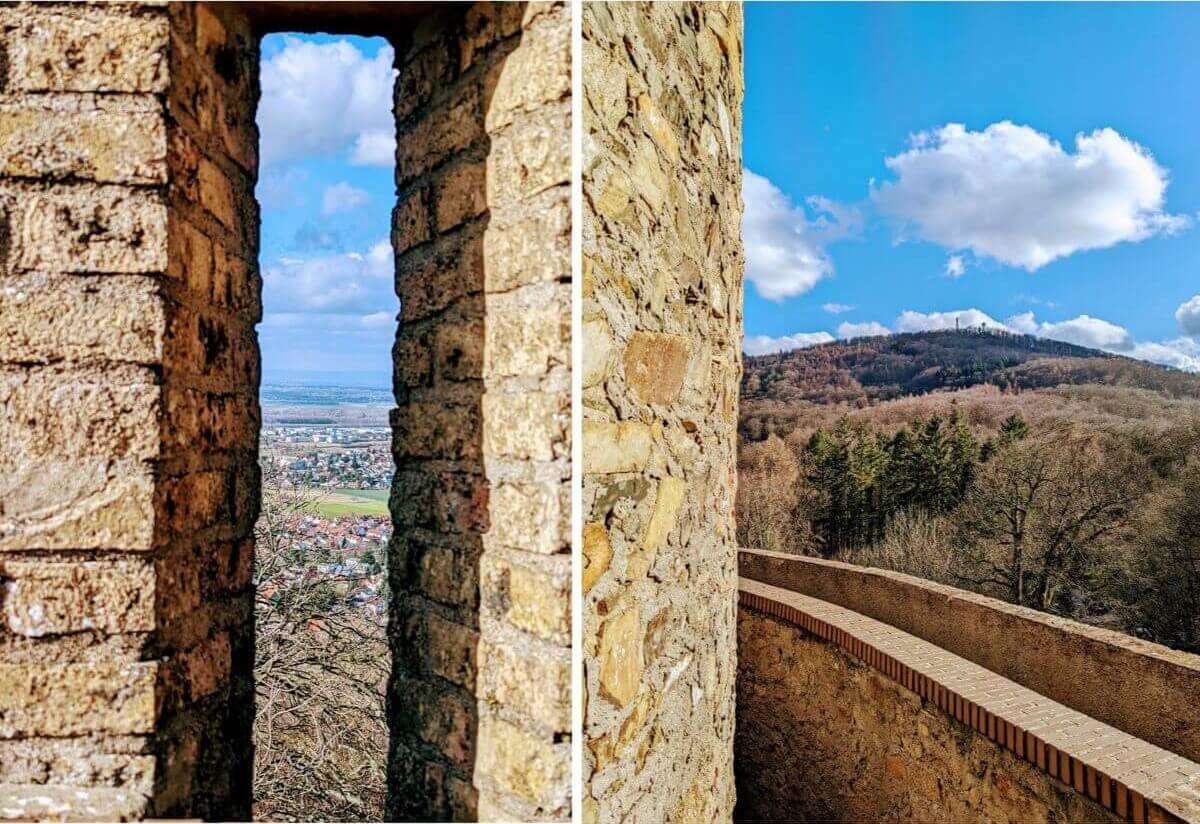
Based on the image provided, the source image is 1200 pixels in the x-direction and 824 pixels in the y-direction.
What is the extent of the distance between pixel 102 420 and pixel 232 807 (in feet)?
2.33

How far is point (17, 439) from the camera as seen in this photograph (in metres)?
1.05

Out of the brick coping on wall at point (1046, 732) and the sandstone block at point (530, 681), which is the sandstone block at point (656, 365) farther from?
the brick coping on wall at point (1046, 732)

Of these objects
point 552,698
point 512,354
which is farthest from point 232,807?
point 512,354

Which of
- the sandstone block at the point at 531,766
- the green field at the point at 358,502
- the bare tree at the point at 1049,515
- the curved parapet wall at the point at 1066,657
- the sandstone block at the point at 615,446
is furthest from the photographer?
the bare tree at the point at 1049,515

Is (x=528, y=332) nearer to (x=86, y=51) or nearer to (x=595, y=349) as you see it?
(x=595, y=349)

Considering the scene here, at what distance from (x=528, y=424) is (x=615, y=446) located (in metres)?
0.25

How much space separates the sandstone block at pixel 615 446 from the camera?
4.27 ft

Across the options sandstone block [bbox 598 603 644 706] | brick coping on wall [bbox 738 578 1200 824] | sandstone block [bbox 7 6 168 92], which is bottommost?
brick coping on wall [bbox 738 578 1200 824]

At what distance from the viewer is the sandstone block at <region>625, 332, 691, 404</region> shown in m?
1.54

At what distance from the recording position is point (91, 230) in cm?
108

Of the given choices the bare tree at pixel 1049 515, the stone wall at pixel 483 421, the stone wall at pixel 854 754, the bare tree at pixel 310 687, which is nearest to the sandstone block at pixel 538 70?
the stone wall at pixel 483 421

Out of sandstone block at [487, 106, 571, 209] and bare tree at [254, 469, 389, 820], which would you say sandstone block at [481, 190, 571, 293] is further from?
bare tree at [254, 469, 389, 820]

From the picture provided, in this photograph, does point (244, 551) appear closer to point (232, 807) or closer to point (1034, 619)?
point (232, 807)

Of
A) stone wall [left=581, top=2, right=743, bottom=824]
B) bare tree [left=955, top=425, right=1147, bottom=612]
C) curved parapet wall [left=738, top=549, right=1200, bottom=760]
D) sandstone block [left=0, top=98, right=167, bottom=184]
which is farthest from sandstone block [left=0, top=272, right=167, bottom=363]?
bare tree [left=955, top=425, right=1147, bottom=612]
